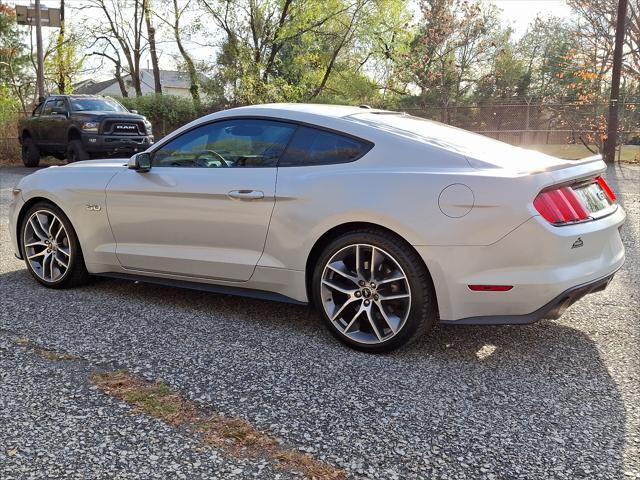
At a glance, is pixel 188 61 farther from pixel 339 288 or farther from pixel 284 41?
pixel 339 288

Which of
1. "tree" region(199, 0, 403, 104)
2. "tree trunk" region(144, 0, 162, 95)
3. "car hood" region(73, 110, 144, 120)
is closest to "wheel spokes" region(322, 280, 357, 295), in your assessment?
"car hood" region(73, 110, 144, 120)

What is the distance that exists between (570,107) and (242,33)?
1441 centimetres

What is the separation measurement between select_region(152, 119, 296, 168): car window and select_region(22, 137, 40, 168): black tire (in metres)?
14.8

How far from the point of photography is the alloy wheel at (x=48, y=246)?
498cm

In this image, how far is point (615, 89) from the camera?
54.3ft

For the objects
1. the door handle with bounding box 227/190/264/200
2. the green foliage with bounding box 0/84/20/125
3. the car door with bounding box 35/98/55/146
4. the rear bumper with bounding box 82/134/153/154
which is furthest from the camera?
the green foliage with bounding box 0/84/20/125

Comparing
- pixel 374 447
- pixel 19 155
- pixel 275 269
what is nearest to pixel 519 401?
pixel 374 447

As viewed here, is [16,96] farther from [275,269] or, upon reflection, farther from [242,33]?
[275,269]

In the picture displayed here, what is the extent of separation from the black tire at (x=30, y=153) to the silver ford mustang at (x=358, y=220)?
1429 centimetres

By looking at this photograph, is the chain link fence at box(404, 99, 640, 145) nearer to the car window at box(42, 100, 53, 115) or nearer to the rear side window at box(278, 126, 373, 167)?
the car window at box(42, 100, 53, 115)

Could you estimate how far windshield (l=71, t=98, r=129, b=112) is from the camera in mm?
15953

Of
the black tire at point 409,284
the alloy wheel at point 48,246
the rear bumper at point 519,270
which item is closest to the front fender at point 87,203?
the alloy wheel at point 48,246

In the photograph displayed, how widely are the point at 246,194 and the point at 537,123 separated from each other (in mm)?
18645

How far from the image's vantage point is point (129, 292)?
5.02 m
